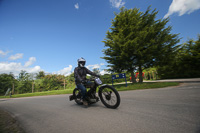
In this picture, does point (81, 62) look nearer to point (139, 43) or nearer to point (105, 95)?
point (105, 95)

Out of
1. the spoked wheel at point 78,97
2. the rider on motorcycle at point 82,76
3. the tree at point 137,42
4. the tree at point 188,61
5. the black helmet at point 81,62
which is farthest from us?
the tree at point 188,61

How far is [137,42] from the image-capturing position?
31.9 feet

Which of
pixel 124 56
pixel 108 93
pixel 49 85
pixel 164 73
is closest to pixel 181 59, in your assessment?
pixel 164 73

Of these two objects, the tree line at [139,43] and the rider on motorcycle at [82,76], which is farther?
the tree line at [139,43]

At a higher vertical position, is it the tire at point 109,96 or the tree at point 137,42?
the tree at point 137,42

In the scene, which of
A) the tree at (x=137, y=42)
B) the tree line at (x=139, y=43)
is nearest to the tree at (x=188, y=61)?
the tree line at (x=139, y=43)

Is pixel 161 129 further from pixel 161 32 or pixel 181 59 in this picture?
pixel 181 59

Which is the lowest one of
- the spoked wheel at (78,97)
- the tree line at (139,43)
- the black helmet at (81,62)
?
the spoked wheel at (78,97)

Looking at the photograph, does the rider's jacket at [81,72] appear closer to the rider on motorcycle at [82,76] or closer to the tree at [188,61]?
the rider on motorcycle at [82,76]

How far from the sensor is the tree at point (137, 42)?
958 cm

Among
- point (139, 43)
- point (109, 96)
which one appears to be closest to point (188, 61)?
point (139, 43)

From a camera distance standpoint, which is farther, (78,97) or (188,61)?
(188,61)

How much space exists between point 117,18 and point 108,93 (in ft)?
35.7

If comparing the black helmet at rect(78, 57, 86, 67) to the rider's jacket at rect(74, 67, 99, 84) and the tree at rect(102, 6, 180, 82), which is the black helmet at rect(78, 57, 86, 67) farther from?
the tree at rect(102, 6, 180, 82)
